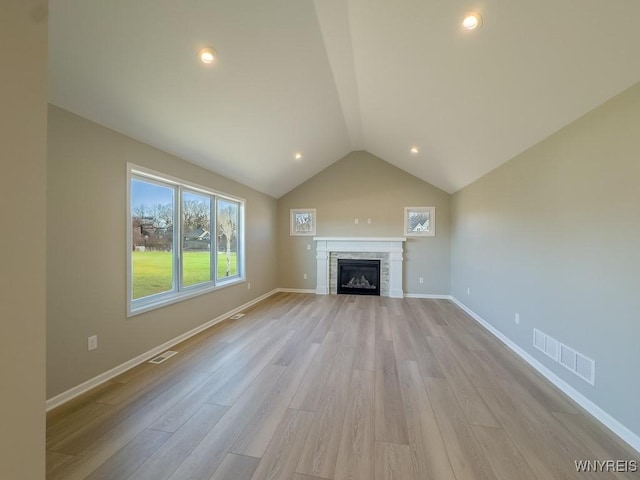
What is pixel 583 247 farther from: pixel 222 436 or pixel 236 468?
pixel 222 436

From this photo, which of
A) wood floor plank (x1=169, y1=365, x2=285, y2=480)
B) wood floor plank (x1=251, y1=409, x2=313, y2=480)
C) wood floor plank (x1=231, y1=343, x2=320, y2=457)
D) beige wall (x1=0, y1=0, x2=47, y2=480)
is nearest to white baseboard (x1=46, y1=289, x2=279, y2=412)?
wood floor plank (x1=169, y1=365, x2=285, y2=480)

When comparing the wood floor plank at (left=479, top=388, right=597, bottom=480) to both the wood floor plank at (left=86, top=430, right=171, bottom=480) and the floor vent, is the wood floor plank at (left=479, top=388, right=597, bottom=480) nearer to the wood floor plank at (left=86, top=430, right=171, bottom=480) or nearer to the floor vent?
the wood floor plank at (left=86, top=430, right=171, bottom=480)

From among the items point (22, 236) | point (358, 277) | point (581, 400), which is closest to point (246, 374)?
point (22, 236)

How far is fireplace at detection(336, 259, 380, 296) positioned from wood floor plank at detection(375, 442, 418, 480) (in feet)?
15.2

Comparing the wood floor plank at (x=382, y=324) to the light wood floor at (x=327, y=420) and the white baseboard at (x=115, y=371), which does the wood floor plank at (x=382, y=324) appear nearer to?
the light wood floor at (x=327, y=420)

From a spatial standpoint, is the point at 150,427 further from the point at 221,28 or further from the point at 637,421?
the point at 637,421

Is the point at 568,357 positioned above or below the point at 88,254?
below

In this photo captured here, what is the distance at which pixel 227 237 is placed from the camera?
4777mm

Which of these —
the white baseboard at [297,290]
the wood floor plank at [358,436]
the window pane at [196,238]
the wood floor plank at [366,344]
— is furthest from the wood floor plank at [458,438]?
the white baseboard at [297,290]

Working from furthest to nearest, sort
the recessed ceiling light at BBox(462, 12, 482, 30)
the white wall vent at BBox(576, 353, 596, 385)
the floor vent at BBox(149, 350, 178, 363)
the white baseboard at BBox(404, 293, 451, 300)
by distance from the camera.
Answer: the white baseboard at BBox(404, 293, 451, 300) < the floor vent at BBox(149, 350, 178, 363) < the white wall vent at BBox(576, 353, 596, 385) < the recessed ceiling light at BBox(462, 12, 482, 30)

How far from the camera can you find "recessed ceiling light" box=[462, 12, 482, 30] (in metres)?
1.89

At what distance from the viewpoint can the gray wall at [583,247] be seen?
5.80 ft

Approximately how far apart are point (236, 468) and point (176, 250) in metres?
2.66

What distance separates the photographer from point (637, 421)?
1676 mm
